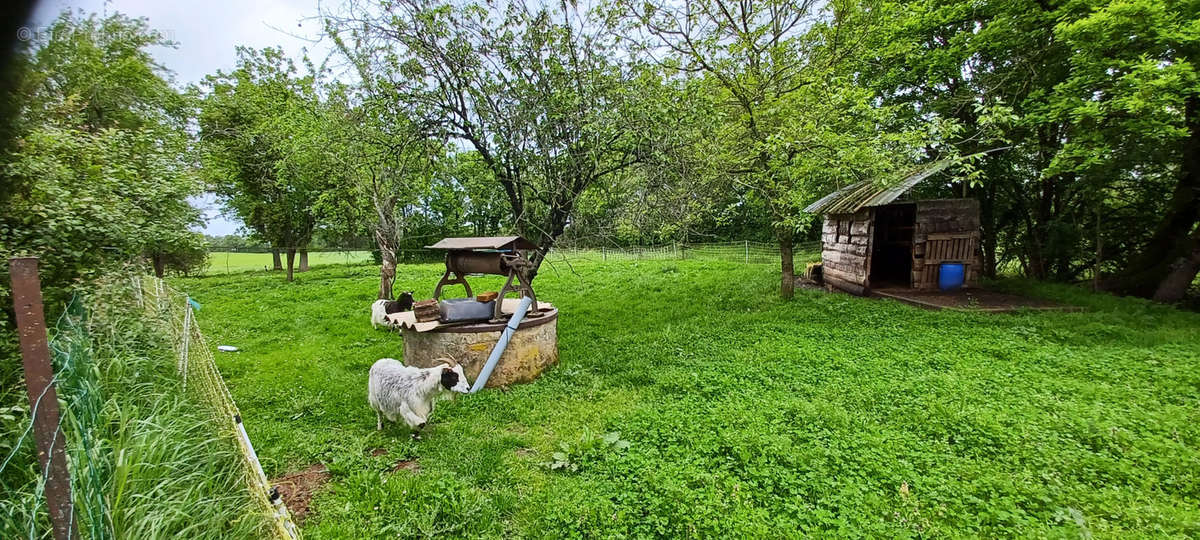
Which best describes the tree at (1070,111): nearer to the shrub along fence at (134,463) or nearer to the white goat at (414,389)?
the white goat at (414,389)

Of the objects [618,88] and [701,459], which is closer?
[701,459]

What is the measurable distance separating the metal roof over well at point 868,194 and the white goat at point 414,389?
7055 millimetres

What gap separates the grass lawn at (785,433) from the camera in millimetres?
3107

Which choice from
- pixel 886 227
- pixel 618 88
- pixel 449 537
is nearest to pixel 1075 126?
pixel 886 227

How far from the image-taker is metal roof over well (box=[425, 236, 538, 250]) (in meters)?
6.06

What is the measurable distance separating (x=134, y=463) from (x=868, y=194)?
42.1 feet

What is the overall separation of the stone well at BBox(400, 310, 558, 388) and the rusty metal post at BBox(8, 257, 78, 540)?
12.0 ft

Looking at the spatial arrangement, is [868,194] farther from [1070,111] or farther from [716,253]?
[716,253]

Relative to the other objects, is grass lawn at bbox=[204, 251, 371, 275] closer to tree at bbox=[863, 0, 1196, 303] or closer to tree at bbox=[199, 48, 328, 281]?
tree at bbox=[199, 48, 328, 281]

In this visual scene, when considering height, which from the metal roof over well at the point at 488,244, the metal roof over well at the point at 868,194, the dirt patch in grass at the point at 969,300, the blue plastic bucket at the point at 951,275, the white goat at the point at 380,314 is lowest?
the white goat at the point at 380,314

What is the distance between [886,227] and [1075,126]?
5.55m

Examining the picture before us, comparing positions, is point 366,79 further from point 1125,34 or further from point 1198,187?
point 1198,187

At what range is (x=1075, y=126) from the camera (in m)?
8.65

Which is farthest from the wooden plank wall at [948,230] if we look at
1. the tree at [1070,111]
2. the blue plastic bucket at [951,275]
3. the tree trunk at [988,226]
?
the tree trunk at [988,226]
